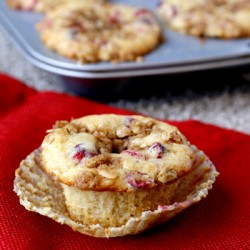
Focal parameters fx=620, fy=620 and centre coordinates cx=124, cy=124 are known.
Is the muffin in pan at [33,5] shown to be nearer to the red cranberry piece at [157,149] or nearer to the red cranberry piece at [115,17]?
the red cranberry piece at [115,17]

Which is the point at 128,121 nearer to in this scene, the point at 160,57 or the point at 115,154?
the point at 115,154

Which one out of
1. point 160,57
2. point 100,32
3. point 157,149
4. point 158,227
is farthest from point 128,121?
point 100,32

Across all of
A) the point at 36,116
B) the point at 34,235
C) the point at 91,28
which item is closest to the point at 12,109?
the point at 36,116

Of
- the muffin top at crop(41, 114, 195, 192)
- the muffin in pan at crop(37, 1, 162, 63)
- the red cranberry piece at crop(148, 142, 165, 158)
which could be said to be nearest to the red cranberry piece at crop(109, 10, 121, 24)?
the muffin in pan at crop(37, 1, 162, 63)

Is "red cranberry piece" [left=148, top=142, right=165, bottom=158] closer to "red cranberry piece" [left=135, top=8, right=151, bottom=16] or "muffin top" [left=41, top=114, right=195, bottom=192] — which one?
"muffin top" [left=41, top=114, right=195, bottom=192]

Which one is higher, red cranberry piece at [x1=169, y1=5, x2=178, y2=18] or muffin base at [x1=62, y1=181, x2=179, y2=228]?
muffin base at [x1=62, y1=181, x2=179, y2=228]

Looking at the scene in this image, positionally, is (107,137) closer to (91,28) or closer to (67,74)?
(67,74)
